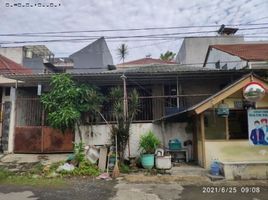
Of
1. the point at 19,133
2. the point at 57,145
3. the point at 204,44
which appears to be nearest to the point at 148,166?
the point at 57,145

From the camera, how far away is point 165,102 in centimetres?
1344

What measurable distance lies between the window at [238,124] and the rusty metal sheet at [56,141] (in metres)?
6.80

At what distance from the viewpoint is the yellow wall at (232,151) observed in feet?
33.3

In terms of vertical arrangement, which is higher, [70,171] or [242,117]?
[242,117]

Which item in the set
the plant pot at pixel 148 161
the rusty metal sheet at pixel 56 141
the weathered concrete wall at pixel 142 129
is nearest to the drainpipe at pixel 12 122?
the rusty metal sheet at pixel 56 141

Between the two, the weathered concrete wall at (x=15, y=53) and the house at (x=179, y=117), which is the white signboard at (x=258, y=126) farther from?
the weathered concrete wall at (x=15, y=53)

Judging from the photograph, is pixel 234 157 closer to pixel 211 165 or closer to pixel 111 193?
pixel 211 165

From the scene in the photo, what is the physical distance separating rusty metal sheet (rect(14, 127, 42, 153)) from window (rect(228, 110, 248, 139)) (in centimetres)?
820

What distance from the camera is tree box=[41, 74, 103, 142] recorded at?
1148 centimetres

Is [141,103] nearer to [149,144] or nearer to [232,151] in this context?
[149,144]

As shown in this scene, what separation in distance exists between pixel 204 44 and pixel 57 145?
53.9ft

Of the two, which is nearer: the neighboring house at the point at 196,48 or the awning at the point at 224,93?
the awning at the point at 224,93

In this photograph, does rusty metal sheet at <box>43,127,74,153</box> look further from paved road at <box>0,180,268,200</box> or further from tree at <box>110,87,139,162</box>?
paved road at <box>0,180,268,200</box>

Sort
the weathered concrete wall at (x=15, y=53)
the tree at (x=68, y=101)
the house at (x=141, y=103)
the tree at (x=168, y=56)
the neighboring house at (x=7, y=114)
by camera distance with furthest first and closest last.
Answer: the tree at (x=168, y=56)
the weathered concrete wall at (x=15, y=53)
the neighboring house at (x=7, y=114)
the house at (x=141, y=103)
the tree at (x=68, y=101)
